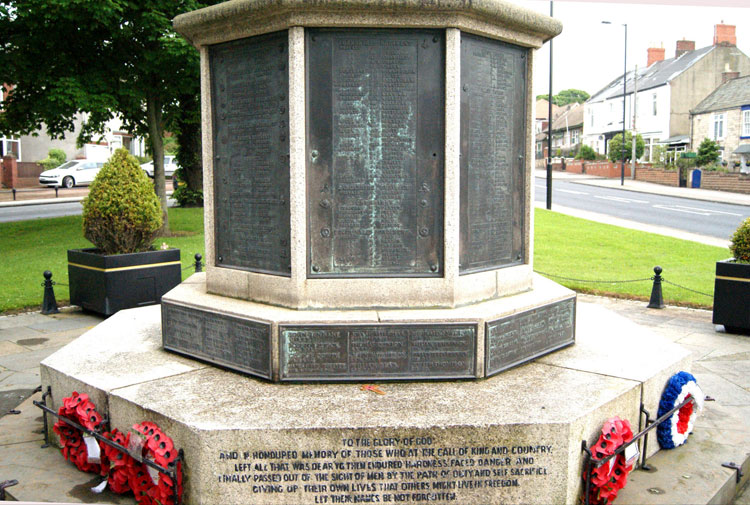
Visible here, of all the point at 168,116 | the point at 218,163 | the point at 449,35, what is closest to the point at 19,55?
the point at 168,116

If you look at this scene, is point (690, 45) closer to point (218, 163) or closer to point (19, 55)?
point (19, 55)

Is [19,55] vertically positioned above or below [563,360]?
above

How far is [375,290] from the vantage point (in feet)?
18.5

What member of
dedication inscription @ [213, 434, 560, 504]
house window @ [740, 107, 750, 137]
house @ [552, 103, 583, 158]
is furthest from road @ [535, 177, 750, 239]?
house @ [552, 103, 583, 158]

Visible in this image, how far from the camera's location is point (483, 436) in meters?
4.33

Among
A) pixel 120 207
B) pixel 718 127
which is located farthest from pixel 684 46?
pixel 120 207

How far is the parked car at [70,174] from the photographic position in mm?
45531

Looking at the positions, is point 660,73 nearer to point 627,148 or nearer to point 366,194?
point 627,148

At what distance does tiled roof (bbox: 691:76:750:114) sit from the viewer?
53688 mm

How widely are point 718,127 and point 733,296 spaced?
53172 mm

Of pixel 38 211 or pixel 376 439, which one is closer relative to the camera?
pixel 376 439

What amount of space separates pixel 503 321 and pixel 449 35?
7.97 feet

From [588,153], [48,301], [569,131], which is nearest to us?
Result: [48,301]

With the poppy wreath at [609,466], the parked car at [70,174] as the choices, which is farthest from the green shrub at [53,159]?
the poppy wreath at [609,466]
